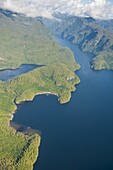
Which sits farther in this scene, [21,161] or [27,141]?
[27,141]

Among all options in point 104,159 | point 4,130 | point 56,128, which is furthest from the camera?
point 56,128

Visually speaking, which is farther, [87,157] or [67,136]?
[67,136]

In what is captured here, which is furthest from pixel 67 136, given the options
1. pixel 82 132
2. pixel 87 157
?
pixel 87 157

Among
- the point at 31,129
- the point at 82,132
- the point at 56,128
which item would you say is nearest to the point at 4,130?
the point at 31,129

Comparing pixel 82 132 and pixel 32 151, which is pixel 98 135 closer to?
pixel 82 132

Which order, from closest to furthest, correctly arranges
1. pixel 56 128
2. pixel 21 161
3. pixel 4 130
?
pixel 21 161 → pixel 4 130 → pixel 56 128

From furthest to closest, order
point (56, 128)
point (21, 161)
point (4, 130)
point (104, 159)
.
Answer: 1. point (56, 128)
2. point (4, 130)
3. point (104, 159)
4. point (21, 161)

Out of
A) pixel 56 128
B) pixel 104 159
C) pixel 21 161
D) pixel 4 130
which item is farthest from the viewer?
pixel 56 128

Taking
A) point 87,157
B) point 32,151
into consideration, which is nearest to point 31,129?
point 32,151

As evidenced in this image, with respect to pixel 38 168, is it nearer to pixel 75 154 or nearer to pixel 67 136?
pixel 75 154
